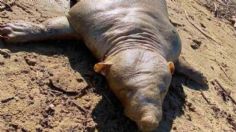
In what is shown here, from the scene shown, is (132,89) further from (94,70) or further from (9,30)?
(9,30)

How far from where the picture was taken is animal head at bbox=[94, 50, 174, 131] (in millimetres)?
5609

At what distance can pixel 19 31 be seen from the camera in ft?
20.9

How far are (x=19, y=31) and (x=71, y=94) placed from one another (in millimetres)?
963

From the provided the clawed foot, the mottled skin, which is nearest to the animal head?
the mottled skin

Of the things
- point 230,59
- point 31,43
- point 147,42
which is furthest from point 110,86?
point 230,59

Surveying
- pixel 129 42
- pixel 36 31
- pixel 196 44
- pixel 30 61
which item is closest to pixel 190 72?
pixel 196 44

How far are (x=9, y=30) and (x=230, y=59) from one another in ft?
11.5

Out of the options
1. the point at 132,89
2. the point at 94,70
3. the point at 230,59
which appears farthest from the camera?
the point at 230,59

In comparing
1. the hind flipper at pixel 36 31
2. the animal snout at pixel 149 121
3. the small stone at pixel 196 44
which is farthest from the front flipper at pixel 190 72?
the animal snout at pixel 149 121

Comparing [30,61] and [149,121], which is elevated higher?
[30,61]

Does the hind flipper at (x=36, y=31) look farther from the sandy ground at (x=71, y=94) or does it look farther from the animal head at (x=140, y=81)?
the animal head at (x=140, y=81)

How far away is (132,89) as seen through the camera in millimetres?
5742

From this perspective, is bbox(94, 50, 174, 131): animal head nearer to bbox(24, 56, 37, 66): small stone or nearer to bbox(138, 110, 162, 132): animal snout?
bbox(138, 110, 162, 132): animal snout

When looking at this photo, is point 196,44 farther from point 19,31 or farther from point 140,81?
point 19,31
